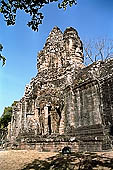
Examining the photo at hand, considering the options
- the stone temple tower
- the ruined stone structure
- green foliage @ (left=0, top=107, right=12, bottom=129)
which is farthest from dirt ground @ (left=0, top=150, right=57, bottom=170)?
green foliage @ (left=0, top=107, right=12, bottom=129)

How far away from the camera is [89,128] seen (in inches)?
484

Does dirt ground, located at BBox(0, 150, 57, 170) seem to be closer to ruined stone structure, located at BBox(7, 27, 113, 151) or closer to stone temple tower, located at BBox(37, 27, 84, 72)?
ruined stone structure, located at BBox(7, 27, 113, 151)

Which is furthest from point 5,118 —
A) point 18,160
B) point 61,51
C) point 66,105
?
point 18,160

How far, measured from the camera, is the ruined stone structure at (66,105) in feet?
37.3

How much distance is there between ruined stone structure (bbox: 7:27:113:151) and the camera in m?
11.4

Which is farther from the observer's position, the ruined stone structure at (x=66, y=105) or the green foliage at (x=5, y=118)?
the green foliage at (x=5, y=118)

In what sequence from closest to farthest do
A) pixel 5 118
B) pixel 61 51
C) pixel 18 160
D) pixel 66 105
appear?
pixel 18 160
pixel 66 105
pixel 61 51
pixel 5 118

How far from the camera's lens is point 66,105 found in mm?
16797

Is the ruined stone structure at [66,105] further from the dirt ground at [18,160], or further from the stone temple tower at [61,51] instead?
the dirt ground at [18,160]

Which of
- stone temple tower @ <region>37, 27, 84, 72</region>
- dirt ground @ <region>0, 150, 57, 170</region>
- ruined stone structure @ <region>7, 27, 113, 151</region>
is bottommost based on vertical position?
dirt ground @ <region>0, 150, 57, 170</region>

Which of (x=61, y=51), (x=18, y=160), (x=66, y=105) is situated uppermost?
(x=61, y=51)

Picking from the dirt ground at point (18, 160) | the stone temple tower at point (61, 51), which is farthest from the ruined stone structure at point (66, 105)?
the dirt ground at point (18, 160)

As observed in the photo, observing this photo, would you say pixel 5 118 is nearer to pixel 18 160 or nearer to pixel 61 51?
pixel 61 51

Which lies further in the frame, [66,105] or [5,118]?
[5,118]
